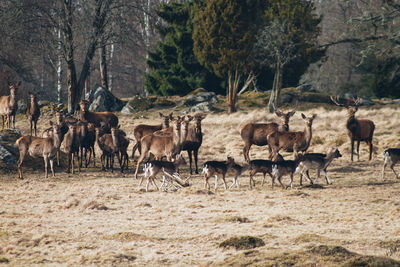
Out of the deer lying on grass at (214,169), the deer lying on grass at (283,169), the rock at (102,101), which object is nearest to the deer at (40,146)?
the deer lying on grass at (214,169)

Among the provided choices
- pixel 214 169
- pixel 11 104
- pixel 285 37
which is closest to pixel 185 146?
pixel 214 169

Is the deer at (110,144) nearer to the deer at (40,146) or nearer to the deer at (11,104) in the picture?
the deer at (40,146)

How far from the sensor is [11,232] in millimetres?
10547

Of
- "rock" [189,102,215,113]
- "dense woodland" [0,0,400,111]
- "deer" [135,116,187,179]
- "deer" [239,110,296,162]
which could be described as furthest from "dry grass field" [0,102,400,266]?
"rock" [189,102,215,113]

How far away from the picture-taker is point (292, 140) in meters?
17.8

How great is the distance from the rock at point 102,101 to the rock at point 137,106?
107 centimetres

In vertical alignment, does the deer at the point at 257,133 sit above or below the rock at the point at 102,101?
below

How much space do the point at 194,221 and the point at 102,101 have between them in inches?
1038

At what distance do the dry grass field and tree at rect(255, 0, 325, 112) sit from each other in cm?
1897

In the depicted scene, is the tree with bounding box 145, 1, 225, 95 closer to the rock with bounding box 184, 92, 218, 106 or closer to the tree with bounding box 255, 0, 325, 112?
the rock with bounding box 184, 92, 218, 106

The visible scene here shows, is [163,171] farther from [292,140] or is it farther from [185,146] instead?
[292,140]

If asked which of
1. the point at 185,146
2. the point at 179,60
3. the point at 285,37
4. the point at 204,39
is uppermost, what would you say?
the point at 285,37

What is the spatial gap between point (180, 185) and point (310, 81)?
173 ft

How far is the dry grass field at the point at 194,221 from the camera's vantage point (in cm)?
888
